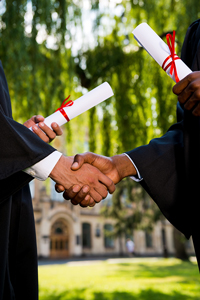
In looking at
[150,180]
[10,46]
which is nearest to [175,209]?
[150,180]

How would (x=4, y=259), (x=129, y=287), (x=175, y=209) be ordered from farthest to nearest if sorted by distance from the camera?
(x=129, y=287)
(x=175, y=209)
(x=4, y=259)

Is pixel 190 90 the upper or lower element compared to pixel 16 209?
upper

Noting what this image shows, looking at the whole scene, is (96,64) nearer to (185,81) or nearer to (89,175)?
(89,175)

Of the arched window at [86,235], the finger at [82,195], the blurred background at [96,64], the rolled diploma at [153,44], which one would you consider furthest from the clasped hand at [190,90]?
the arched window at [86,235]

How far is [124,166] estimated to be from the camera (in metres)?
1.93

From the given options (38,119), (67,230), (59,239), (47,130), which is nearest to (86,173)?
(47,130)

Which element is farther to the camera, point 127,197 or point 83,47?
point 127,197

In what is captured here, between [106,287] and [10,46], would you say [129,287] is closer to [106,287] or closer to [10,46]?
[106,287]

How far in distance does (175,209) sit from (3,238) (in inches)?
36.2

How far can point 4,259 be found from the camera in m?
1.47

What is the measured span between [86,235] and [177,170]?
96.1 ft

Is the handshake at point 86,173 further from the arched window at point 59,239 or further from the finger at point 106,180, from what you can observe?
the arched window at point 59,239

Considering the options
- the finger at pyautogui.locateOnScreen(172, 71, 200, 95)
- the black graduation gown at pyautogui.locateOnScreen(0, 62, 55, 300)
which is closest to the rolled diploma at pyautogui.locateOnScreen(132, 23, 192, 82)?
the finger at pyautogui.locateOnScreen(172, 71, 200, 95)

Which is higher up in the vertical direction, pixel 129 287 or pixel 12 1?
pixel 12 1
